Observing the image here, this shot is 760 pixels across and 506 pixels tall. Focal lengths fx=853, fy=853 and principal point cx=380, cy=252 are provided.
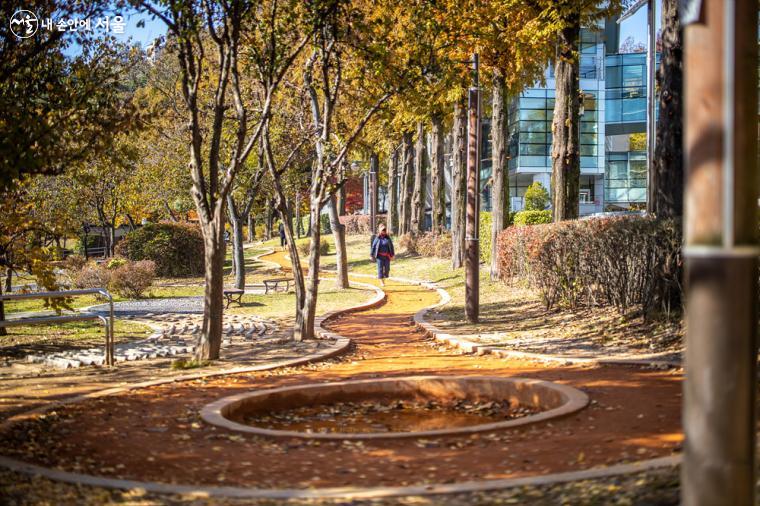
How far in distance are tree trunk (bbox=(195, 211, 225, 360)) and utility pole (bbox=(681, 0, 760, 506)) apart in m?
9.56

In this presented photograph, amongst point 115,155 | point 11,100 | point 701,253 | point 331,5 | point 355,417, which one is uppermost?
point 331,5

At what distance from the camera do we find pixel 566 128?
762 inches

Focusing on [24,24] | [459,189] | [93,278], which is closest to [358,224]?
[459,189]

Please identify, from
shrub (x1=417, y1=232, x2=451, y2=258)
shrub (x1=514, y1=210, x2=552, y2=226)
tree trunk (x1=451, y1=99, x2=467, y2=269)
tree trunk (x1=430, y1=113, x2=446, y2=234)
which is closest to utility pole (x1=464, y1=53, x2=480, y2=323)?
tree trunk (x1=451, y1=99, x2=467, y2=269)

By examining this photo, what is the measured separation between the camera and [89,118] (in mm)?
9148

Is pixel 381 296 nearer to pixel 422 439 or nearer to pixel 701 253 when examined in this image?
pixel 422 439

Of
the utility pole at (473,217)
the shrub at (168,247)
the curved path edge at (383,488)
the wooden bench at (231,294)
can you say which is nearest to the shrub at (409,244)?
the shrub at (168,247)

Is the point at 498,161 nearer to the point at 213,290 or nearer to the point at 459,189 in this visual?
the point at 459,189

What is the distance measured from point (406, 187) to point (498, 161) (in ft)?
56.8

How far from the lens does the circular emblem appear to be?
998 centimetres

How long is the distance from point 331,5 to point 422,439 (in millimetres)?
8133

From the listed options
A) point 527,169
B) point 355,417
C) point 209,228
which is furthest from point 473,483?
point 527,169

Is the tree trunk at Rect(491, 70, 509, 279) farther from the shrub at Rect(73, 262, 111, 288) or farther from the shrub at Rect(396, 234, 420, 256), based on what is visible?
the shrub at Rect(396, 234, 420, 256)

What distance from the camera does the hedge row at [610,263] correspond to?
1237cm
